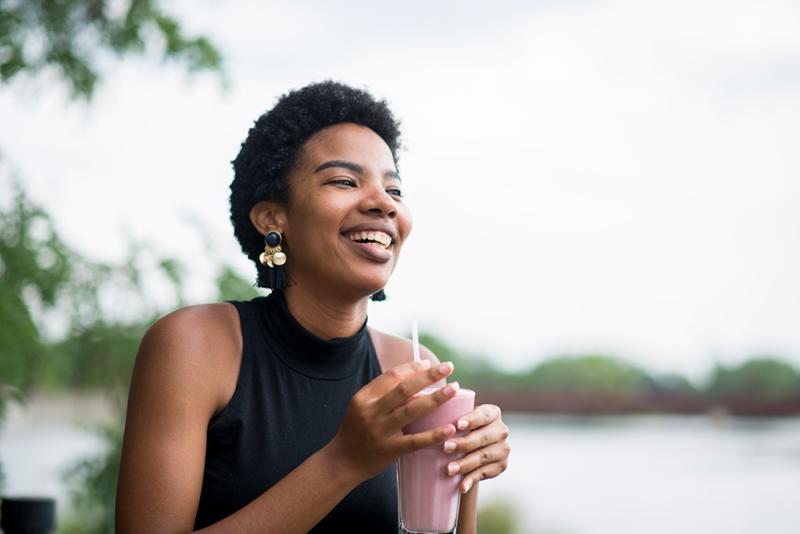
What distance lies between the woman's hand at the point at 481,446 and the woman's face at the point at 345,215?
0.35 m

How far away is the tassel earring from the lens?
1.53 metres

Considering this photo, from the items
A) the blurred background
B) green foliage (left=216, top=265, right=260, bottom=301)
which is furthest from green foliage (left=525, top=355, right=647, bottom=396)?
green foliage (left=216, top=265, right=260, bottom=301)

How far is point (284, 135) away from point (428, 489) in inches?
28.4

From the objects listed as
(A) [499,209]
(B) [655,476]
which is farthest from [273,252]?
(B) [655,476]

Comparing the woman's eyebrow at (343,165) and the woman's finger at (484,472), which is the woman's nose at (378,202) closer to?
the woman's eyebrow at (343,165)

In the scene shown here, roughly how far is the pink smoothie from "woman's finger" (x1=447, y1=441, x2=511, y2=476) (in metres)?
0.02

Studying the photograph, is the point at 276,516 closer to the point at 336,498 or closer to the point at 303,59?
the point at 336,498

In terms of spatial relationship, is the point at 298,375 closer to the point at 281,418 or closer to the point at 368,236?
the point at 281,418

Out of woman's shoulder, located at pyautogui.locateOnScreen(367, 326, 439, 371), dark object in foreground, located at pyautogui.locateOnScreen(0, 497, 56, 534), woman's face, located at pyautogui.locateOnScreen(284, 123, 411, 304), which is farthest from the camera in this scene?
dark object in foreground, located at pyautogui.locateOnScreen(0, 497, 56, 534)

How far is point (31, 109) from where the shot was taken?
3.32m

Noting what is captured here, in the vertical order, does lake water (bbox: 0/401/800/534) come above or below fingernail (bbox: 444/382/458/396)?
below

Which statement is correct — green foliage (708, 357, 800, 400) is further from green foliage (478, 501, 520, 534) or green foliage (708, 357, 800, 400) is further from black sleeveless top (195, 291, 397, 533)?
black sleeveless top (195, 291, 397, 533)

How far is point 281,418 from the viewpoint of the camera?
1.46 m

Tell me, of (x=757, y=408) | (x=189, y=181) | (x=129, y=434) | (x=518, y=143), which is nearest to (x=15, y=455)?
(x=189, y=181)
